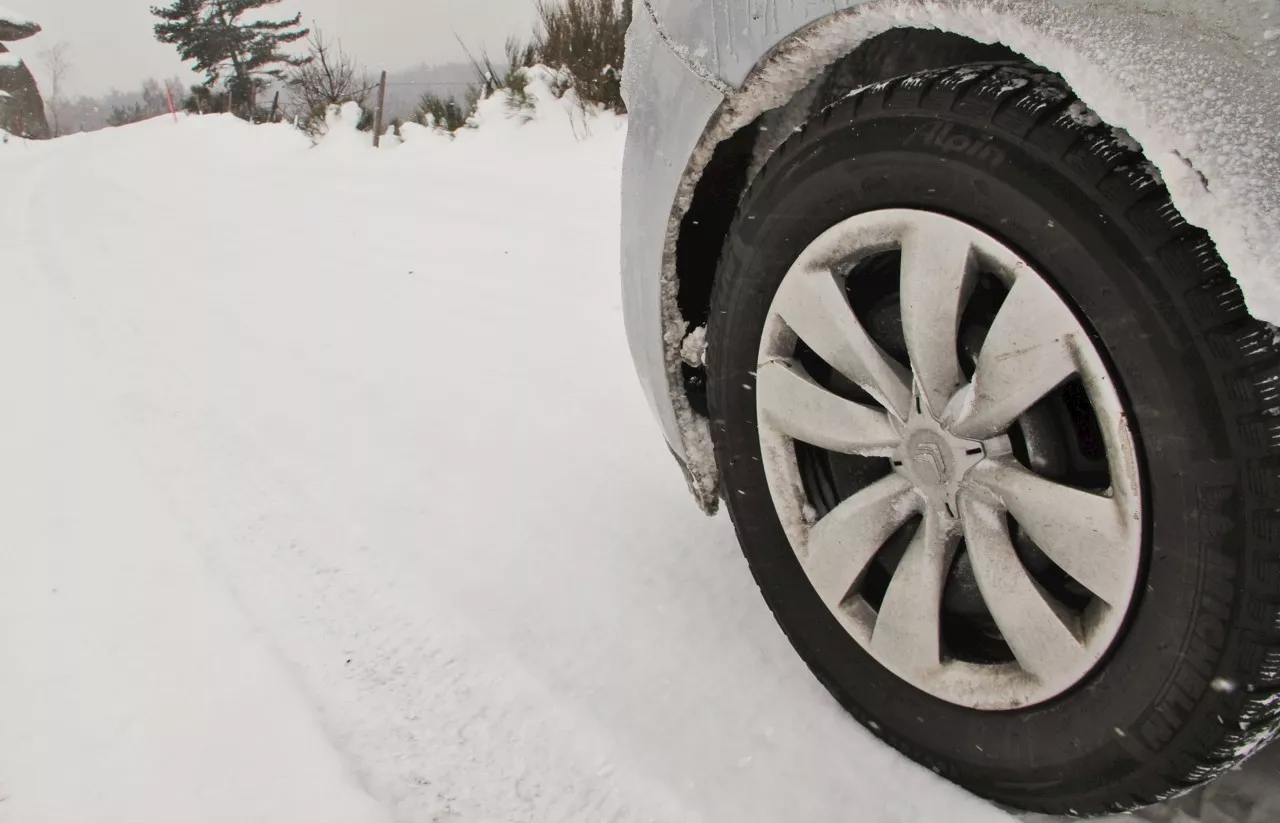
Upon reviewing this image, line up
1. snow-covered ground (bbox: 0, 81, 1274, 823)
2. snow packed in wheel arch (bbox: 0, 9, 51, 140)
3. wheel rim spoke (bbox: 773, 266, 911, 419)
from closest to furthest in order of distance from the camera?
wheel rim spoke (bbox: 773, 266, 911, 419)
snow-covered ground (bbox: 0, 81, 1274, 823)
snow packed in wheel arch (bbox: 0, 9, 51, 140)

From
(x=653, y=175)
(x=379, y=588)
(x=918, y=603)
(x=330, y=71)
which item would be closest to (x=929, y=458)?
(x=918, y=603)

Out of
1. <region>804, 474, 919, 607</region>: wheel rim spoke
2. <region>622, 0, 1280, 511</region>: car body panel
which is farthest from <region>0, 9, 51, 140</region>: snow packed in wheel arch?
<region>804, 474, 919, 607</region>: wheel rim spoke

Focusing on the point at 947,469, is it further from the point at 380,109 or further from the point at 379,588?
the point at 380,109

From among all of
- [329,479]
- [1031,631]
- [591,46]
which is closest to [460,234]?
[329,479]

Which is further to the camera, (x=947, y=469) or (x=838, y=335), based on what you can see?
(x=838, y=335)

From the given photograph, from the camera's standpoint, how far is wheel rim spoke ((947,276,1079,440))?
1.02 metres

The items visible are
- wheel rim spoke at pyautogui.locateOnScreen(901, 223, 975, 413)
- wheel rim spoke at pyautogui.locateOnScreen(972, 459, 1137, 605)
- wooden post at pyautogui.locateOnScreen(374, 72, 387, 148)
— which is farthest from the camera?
wooden post at pyautogui.locateOnScreen(374, 72, 387, 148)

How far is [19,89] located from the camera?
37.2 metres

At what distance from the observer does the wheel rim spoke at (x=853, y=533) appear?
49.8 inches

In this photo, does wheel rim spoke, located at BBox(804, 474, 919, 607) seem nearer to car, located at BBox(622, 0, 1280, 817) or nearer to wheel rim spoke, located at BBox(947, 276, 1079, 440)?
car, located at BBox(622, 0, 1280, 817)

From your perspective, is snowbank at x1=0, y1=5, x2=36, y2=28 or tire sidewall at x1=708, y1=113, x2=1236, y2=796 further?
snowbank at x1=0, y1=5, x2=36, y2=28

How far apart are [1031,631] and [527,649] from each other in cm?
104

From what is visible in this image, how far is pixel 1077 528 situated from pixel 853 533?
36 cm

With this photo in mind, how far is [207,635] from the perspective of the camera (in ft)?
5.91
